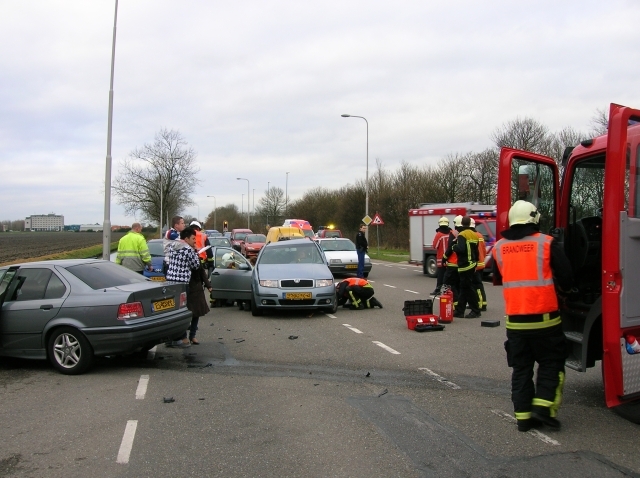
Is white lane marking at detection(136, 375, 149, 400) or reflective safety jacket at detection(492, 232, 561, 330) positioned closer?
reflective safety jacket at detection(492, 232, 561, 330)

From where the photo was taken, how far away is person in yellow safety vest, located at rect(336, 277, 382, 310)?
13.1 m

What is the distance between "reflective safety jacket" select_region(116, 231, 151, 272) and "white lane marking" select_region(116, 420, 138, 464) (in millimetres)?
7022

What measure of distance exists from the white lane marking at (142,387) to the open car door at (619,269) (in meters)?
4.49

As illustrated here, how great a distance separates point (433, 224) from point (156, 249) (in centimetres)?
1061

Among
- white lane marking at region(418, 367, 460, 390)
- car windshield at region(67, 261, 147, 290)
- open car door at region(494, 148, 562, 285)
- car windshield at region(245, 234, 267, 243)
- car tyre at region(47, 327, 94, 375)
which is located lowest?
white lane marking at region(418, 367, 460, 390)

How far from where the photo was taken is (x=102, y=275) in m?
7.72

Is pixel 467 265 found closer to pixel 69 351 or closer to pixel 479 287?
pixel 479 287

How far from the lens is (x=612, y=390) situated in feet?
14.9

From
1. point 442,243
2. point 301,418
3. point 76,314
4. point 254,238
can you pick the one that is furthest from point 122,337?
point 254,238

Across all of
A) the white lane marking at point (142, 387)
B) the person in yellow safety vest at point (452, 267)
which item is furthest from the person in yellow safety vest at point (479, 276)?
the white lane marking at point (142, 387)

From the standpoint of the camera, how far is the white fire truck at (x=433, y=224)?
1962 centimetres

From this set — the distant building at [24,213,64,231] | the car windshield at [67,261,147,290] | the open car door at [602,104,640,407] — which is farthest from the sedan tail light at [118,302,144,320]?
the distant building at [24,213,64,231]

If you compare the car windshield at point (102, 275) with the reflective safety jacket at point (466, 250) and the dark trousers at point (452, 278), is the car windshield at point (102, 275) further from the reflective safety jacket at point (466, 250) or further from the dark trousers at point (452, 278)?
the dark trousers at point (452, 278)

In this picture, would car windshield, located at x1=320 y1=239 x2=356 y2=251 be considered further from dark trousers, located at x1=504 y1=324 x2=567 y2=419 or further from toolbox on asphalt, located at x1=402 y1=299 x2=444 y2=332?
dark trousers, located at x1=504 y1=324 x2=567 y2=419
